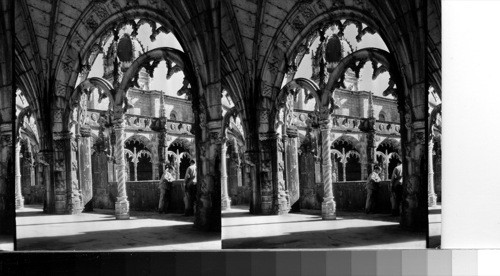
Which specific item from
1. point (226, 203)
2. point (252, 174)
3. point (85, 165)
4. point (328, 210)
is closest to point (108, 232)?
point (85, 165)

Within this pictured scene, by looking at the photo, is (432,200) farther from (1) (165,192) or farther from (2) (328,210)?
(1) (165,192)

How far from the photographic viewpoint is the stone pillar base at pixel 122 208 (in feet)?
19.3

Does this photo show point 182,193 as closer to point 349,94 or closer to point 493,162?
point 349,94

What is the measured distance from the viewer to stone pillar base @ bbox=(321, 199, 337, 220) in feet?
18.0

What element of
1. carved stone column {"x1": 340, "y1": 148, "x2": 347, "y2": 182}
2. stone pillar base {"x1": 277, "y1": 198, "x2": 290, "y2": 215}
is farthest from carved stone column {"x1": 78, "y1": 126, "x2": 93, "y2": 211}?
carved stone column {"x1": 340, "y1": 148, "x2": 347, "y2": 182}

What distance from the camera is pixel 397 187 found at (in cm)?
522

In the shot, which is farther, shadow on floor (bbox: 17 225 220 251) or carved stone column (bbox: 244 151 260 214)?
carved stone column (bbox: 244 151 260 214)

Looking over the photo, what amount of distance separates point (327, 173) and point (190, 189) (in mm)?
1360

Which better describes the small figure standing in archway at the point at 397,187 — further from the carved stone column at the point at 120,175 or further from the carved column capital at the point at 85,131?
the carved column capital at the point at 85,131

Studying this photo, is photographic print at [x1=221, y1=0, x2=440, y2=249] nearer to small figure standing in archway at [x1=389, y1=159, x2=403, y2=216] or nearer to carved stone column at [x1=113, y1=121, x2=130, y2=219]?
small figure standing in archway at [x1=389, y1=159, x2=403, y2=216]

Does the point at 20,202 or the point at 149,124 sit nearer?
the point at 149,124

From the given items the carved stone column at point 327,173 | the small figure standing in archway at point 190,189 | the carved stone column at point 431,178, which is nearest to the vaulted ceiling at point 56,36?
the small figure standing in archway at point 190,189

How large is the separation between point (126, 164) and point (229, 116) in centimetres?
117

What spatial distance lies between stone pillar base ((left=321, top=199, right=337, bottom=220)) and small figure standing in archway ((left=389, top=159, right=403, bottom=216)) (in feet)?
1.87
